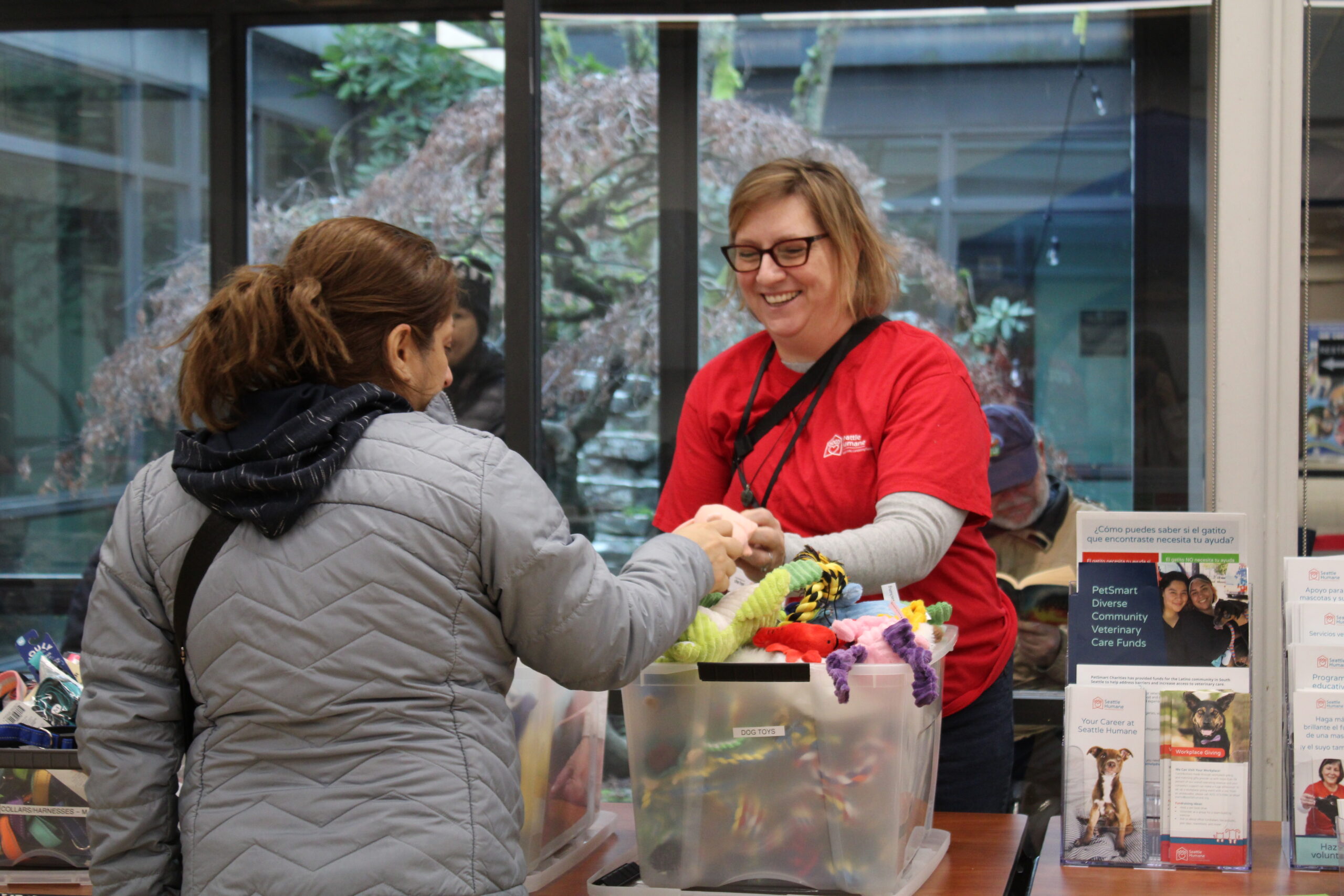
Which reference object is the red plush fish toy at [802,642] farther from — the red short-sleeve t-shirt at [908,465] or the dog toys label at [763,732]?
the red short-sleeve t-shirt at [908,465]

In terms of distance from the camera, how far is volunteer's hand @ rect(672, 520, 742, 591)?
4.43 ft

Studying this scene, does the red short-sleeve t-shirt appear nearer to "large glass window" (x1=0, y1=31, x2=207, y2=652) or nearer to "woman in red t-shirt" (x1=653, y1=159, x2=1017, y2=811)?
"woman in red t-shirt" (x1=653, y1=159, x2=1017, y2=811)

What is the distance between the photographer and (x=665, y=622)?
1.20 metres

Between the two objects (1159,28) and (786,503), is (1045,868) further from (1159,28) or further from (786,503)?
(1159,28)

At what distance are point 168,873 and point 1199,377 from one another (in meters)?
2.68

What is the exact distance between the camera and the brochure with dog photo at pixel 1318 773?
52.4 inches

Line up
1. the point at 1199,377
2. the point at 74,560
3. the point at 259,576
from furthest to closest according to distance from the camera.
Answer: the point at 74,560 < the point at 1199,377 < the point at 259,576

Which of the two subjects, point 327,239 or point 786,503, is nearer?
point 327,239

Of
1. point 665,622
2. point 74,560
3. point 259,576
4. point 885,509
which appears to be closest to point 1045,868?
point 885,509

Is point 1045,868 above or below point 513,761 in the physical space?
below

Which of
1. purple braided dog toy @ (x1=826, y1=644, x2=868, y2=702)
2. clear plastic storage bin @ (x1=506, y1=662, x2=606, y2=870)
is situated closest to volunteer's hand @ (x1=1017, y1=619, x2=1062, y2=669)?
clear plastic storage bin @ (x1=506, y1=662, x2=606, y2=870)

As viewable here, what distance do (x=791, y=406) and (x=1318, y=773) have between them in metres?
0.83

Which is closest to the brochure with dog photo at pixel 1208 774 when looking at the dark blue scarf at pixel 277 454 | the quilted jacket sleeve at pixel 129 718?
the dark blue scarf at pixel 277 454

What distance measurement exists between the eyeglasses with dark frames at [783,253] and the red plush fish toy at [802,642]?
0.67 metres
